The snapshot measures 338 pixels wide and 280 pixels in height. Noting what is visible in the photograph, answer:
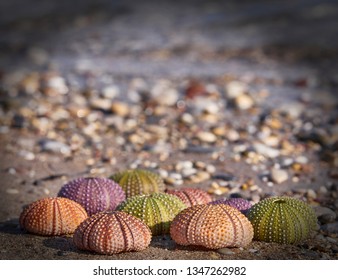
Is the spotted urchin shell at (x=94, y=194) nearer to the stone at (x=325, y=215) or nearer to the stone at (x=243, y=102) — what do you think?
the stone at (x=325, y=215)

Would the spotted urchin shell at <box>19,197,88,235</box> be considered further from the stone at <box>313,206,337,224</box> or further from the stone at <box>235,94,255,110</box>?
the stone at <box>235,94,255,110</box>

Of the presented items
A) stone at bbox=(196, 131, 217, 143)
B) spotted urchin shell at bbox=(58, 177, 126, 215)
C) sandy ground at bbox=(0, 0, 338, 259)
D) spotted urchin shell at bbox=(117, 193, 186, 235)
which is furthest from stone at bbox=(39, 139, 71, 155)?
spotted urchin shell at bbox=(117, 193, 186, 235)

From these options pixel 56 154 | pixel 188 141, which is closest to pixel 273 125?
pixel 188 141

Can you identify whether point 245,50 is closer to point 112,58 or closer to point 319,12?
point 112,58

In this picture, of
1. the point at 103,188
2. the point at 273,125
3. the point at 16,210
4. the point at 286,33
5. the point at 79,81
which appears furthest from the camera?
the point at 286,33

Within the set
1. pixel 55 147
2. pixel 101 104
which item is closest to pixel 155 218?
pixel 55 147
